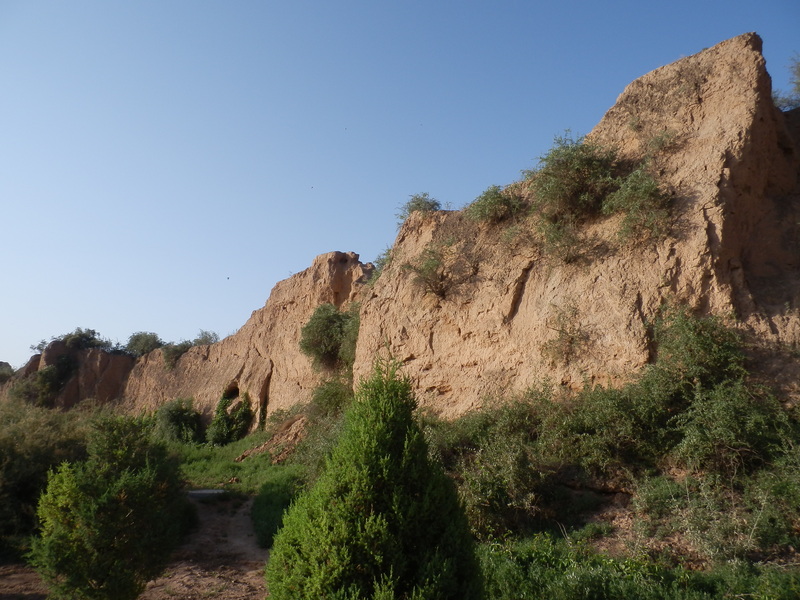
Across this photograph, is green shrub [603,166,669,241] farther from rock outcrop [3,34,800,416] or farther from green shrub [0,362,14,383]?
green shrub [0,362,14,383]

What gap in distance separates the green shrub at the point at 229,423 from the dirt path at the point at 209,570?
8.21 metres

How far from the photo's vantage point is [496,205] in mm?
13922

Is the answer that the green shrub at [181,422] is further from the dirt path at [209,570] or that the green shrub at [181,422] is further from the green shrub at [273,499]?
the dirt path at [209,570]

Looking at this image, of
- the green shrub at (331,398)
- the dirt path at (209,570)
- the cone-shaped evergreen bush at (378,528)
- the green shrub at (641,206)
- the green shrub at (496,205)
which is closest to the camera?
the cone-shaped evergreen bush at (378,528)

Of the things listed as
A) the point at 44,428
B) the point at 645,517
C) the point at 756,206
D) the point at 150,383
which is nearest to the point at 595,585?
the point at 645,517

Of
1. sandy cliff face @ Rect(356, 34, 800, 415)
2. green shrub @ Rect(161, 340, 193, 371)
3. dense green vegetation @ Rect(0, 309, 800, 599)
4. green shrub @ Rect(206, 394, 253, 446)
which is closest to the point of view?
dense green vegetation @ Rect(0, 309, 800, 599)

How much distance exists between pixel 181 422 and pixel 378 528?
1943 cm

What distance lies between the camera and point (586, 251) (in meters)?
11.7

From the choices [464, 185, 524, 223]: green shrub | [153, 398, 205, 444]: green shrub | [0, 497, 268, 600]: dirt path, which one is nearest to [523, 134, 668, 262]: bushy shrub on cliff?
[464, 185, 524, 223]: green shrub

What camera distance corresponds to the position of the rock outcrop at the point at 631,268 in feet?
33.5

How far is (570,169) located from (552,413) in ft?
17.3

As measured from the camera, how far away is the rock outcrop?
1020 centimetres

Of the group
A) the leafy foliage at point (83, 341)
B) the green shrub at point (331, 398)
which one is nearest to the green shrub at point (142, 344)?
the leafy foliage at point (83, 341)

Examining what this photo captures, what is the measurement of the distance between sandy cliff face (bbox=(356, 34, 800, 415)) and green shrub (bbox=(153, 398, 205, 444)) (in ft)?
35.8
